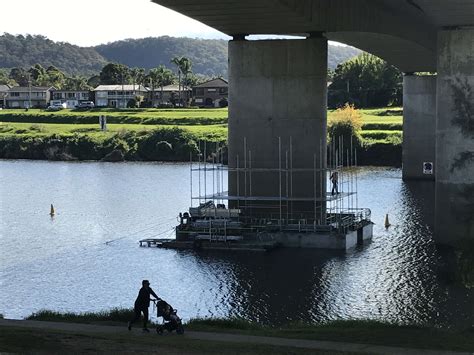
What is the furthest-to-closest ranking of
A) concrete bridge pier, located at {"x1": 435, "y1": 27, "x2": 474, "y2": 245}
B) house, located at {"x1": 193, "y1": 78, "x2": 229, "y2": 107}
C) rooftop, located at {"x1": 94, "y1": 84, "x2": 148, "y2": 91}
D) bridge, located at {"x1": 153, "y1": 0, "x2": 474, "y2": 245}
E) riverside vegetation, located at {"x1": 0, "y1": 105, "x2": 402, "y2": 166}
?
rooftop, located at {"x1": 94, "y1": 84, "x2": 148, "y2": 91} < house, located at {"x1": 193, "y1": 78, "x2": 229, "y2": 107} < riverside vegetation, located at {"x1": 0, "y1": 105, "x2": 402, "y2": 166} < concrete bridge pier, located at {"x1": 435, "y1": 27, "x2": 474, "y2": 245} < bridge, located at {"x1": 153, "y1": 0, "x2": 474, "y2": 245}

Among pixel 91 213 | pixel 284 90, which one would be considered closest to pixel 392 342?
pixel 284 90

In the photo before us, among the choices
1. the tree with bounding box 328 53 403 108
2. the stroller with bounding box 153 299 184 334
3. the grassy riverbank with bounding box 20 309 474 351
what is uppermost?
the tree with bounding box 328 53 403 108

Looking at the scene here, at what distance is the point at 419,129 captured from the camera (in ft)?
282

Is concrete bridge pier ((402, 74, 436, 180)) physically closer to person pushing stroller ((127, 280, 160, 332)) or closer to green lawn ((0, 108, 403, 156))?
green lawn ((0, 108, 403, 156))

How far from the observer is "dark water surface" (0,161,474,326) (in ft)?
110

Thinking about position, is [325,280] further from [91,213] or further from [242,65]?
[91,213]

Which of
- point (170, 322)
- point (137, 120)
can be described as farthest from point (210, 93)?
point (170, 322)

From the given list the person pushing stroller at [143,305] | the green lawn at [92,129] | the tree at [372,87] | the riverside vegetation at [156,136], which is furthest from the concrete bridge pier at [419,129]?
the person pushing stroller at [143,305]

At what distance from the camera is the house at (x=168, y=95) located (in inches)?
7209

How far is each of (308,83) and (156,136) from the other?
225 feet

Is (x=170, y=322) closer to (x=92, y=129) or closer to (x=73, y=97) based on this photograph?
(x=92, y=129)

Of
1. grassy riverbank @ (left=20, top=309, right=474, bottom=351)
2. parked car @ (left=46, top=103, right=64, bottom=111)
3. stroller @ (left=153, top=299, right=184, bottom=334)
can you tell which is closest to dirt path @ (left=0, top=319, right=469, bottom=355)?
stroller @ (left=153, top=299, right=184, bottom=334)

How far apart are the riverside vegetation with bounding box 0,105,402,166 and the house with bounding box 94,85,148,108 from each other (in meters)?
41.7

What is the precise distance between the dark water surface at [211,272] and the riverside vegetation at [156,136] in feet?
131
